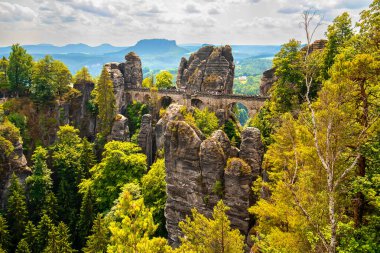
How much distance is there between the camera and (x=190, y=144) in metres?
34.0

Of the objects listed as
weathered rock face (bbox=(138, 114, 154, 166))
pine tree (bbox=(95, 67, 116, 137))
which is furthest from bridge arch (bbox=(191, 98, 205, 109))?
pine tree (bbox=(95, 67, 116, 137))

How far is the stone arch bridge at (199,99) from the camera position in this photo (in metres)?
61.9

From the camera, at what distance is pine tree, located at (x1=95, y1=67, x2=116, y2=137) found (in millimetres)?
65438

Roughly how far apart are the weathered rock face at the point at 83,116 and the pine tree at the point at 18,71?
1120 cm

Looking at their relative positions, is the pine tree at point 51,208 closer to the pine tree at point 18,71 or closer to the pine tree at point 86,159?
the pine tree at point 86,159

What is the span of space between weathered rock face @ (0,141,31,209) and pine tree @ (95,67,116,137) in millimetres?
16385

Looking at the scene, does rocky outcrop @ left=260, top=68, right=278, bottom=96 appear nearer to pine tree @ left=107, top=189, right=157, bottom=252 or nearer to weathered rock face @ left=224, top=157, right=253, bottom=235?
weathered rock face @ left=224, top=157, right=253, bottom=235

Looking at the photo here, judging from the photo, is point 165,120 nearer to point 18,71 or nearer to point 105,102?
point 105,102

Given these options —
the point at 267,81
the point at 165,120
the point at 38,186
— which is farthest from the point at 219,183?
the point at 267,81

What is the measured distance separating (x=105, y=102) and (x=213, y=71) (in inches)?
984

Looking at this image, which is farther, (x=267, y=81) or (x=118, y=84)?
(x=118, y=84)

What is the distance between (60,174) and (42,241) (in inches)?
696

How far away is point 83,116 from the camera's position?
7125cm

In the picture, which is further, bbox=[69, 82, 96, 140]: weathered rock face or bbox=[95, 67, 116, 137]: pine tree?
bbox=[69, 82, 96, 140]: weathered rock face
